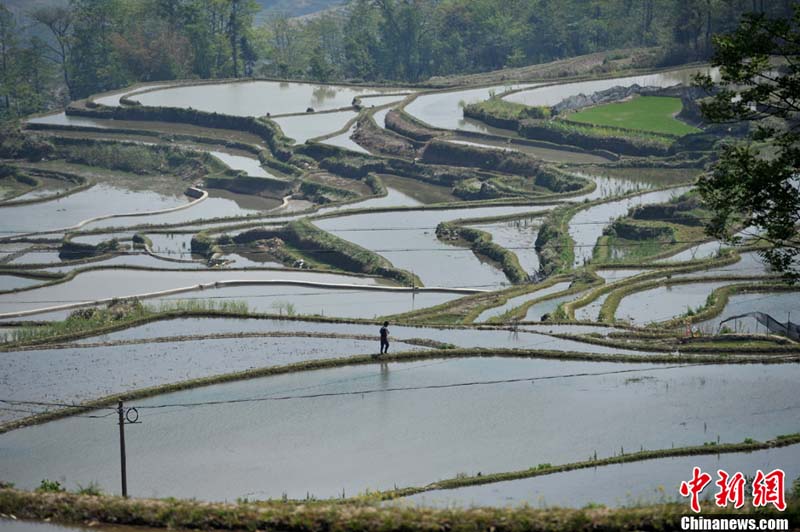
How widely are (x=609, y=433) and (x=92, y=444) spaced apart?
6.04 m

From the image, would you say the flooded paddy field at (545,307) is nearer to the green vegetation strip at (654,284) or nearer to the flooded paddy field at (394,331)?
the green vegetation strip at (654,284)

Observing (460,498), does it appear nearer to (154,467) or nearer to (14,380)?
(154,467)

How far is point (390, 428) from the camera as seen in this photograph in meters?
14.2

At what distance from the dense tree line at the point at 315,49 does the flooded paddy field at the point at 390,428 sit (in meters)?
47.5

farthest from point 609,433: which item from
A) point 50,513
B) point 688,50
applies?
point 688,50

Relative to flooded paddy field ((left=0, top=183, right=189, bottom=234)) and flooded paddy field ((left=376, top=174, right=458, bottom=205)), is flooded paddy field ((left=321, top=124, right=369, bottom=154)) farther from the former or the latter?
flooded paddy field ((left=0, top=183, right=189, bottom=234))

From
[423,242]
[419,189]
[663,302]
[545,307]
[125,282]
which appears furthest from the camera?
[419,189]

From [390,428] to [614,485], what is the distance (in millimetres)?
3132

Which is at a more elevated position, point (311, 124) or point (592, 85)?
point (592, 85)

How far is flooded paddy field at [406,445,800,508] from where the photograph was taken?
11469 millimetres

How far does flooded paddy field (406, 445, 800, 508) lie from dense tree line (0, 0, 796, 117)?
168ft

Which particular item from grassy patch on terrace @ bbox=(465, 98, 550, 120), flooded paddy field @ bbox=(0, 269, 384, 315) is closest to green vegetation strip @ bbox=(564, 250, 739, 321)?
flooded paddy field @ bbox=(0, 269, 384, 315)

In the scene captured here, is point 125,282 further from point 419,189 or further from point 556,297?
point 419,189

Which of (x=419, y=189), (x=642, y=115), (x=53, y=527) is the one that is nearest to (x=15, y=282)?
(x=419, y=189)
